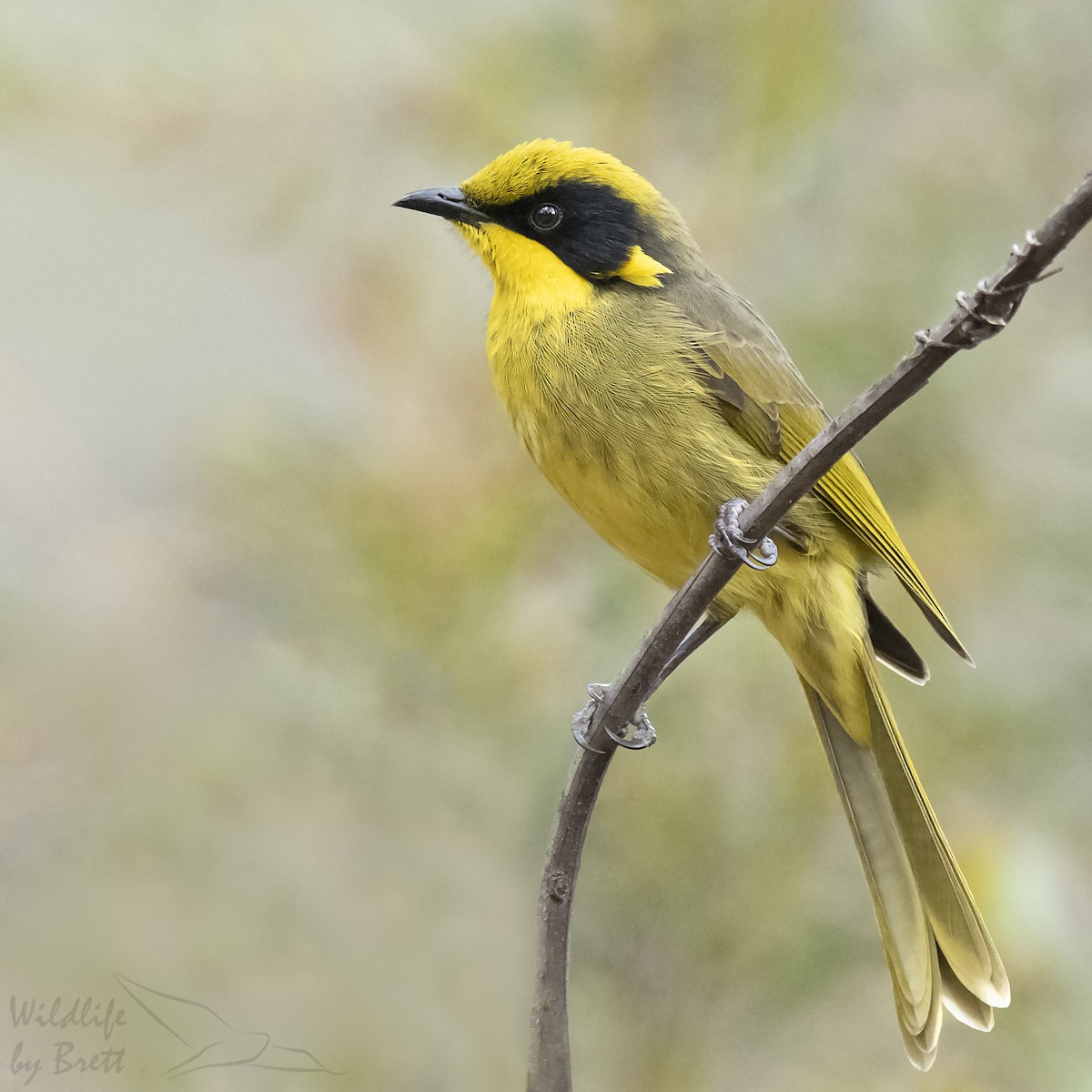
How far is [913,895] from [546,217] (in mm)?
1214

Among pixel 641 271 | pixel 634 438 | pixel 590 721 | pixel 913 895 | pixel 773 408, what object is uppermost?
pixel 641 271

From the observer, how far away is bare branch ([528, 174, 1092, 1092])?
1112 millimetres

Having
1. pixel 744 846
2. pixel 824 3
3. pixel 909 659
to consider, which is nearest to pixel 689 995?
pixel 744 846

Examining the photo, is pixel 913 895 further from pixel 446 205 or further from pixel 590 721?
pixel 446 205

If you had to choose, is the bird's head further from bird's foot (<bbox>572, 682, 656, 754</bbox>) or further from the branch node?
the branch node

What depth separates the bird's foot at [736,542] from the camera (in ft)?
5.01

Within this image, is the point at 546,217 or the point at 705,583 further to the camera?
the point at 546,217

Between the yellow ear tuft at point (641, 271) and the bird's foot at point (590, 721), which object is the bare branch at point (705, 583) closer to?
the bird's foot at point (590, 721)

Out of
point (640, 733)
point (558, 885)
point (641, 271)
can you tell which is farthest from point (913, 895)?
point (641, 271)

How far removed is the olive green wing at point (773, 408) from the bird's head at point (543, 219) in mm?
142

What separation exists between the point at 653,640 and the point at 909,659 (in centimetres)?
83

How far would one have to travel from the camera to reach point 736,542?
1.55 m

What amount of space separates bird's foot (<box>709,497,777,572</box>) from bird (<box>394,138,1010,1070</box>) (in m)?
0.07

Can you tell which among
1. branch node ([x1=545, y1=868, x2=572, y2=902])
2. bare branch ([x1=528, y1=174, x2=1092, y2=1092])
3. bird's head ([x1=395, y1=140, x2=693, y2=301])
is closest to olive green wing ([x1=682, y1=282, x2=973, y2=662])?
bird's head ([x1=395, y1=140, x2=693, y2=301])
